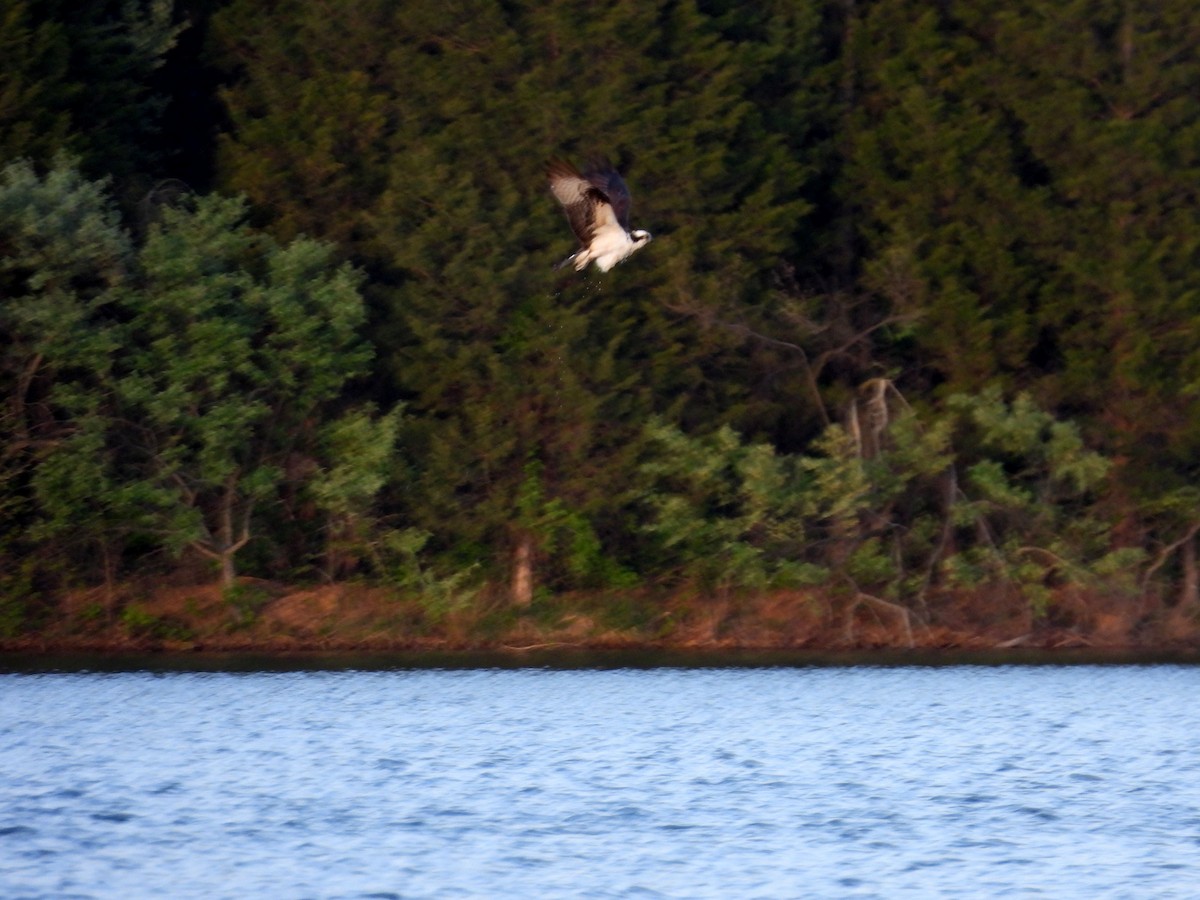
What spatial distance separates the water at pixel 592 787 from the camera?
13086 mm

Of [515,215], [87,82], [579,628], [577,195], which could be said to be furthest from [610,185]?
[87,82]

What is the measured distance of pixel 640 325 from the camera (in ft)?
97.1

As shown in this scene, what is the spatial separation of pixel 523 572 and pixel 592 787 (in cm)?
1298

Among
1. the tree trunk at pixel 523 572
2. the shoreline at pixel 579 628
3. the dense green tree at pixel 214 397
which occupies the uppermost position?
the dense green tree at pixel 214 397

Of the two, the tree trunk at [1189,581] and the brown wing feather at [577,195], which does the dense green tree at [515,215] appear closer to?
the tree trunk at [1189,581]

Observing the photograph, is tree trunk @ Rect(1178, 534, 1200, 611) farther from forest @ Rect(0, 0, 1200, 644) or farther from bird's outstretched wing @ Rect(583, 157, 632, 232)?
bird's outstretched wing @ Rect(583, 157, 632, 232)

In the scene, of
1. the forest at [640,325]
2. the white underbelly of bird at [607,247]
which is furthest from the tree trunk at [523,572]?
the white underbelly of bird at [607,247]

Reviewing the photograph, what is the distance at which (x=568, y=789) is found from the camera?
54.2ft

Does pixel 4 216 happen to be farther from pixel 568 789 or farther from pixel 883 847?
pixel 883 847

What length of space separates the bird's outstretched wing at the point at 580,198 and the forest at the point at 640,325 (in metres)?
9.53

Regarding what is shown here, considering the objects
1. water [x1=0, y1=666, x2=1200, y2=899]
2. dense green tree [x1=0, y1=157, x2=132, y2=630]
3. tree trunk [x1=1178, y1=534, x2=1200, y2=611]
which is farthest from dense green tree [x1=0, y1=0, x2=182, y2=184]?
tree trunk [x1=1178, y1=534, x2=1200, y2=611]

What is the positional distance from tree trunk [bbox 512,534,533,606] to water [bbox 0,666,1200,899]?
4.68m

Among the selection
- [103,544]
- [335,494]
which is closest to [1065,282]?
[335,494]

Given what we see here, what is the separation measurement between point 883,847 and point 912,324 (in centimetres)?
1748
